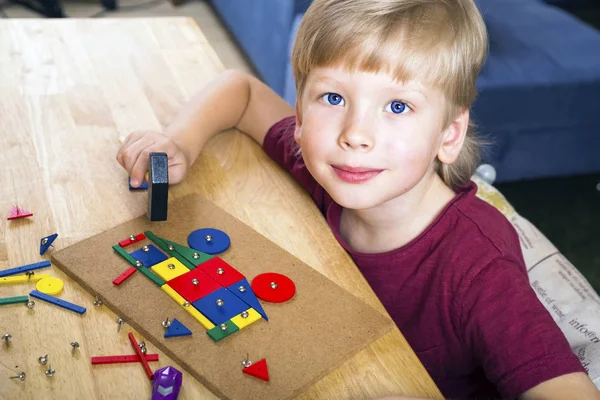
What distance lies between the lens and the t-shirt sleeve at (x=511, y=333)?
794 mm

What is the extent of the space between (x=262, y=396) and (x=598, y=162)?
200cm

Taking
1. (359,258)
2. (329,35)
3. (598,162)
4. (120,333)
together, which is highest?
(329,35)

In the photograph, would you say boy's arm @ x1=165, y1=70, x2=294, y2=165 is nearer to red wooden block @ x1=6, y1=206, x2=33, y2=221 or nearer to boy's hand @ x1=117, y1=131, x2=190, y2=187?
boy's hand @ x1=117, y1=131, x2=190, y2=187

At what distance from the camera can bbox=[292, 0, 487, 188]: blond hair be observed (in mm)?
828

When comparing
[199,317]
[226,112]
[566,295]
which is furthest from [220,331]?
[566,295]

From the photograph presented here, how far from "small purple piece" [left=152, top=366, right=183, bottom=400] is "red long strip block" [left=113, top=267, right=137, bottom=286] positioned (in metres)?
0.14

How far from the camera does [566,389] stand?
773 mm

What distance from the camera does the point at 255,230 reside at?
928 mm

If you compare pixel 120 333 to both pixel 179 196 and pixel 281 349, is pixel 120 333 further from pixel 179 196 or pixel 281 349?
pixel 179 196

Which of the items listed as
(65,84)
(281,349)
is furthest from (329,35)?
(65,84)

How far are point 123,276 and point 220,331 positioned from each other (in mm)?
142

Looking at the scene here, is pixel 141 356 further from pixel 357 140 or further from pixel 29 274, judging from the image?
pixel 357 140

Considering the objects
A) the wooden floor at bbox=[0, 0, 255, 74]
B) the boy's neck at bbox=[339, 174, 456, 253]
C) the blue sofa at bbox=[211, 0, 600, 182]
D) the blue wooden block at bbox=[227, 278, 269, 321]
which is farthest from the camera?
the wooden floor at bbox=[0, 0, 255, 74]

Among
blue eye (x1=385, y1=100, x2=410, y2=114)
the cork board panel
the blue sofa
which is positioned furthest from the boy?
the blue sofa
